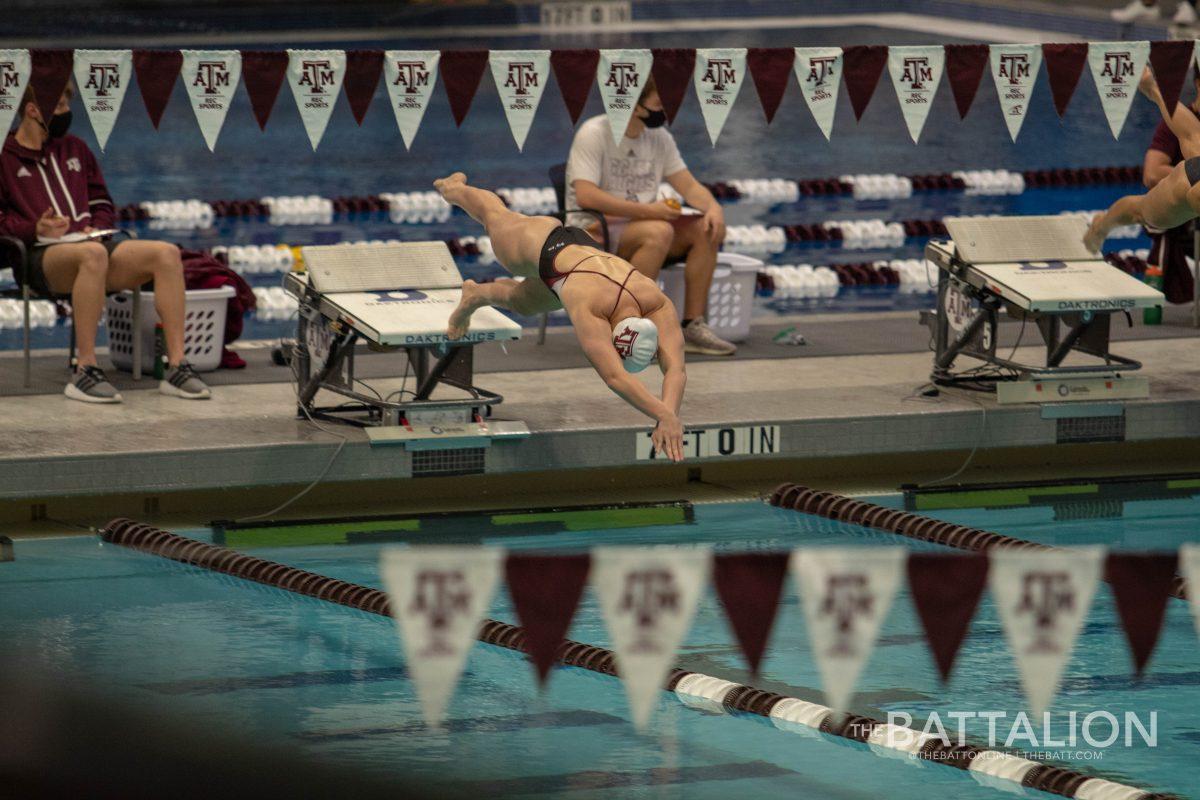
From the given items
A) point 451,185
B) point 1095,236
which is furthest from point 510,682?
point 1095,236

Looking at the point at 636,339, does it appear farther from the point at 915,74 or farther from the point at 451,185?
the point at 915,74

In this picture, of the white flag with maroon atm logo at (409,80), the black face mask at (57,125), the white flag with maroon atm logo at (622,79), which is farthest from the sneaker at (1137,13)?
the black face mask at (57,125)

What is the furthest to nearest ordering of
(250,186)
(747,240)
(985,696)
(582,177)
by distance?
(250,186) < (747,240) < (582,177) < (985,696)

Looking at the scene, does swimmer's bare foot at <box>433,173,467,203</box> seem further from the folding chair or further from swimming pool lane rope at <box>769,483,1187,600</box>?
swimming pool lane rope at <box>769,483,1187,600</box>

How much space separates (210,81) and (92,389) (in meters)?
1.26

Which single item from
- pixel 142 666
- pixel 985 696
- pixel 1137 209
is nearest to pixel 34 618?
pixel 142 666

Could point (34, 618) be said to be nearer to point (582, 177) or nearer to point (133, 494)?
point (133, 494)

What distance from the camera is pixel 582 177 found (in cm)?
838

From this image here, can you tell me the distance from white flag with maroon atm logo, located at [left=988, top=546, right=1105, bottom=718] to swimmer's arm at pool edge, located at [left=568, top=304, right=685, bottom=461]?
69.0 inches

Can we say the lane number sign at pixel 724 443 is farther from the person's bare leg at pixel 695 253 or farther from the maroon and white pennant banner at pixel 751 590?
the maroon and white pennant banner at pixel 751 590

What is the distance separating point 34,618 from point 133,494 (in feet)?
3.66

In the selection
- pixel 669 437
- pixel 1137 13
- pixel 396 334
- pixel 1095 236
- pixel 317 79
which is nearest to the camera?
pixel 669 437

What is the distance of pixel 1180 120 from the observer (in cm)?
834

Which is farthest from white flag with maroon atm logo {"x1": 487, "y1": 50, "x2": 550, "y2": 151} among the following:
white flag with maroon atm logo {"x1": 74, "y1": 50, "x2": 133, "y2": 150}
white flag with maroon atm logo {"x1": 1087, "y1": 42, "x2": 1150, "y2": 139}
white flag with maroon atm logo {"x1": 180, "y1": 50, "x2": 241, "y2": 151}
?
white flag with maroon atm logo {"x1": 1087, "y1": 42, "x2": 1150, "y2": 139}
